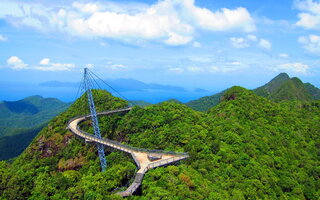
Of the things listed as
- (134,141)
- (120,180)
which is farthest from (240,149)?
(120,180)

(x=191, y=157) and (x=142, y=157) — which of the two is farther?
(x=191, y=157)

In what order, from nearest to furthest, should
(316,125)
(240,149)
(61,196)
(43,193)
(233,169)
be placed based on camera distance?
(61,196) → (43,193) → (233,169) → (240,149) → (316,125)

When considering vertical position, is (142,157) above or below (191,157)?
below

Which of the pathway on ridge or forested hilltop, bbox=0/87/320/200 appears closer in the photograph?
the pathway on ridge

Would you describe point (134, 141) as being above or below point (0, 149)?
above

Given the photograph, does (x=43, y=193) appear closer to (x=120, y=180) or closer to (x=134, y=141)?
(x=120, y=180)

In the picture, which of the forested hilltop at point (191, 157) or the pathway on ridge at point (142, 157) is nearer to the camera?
the pathway on ridge at point (142, 157)

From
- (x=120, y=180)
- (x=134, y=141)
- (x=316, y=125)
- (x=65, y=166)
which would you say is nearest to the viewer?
(x=120, y=180)

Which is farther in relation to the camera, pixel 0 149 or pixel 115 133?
pixel 0 149
